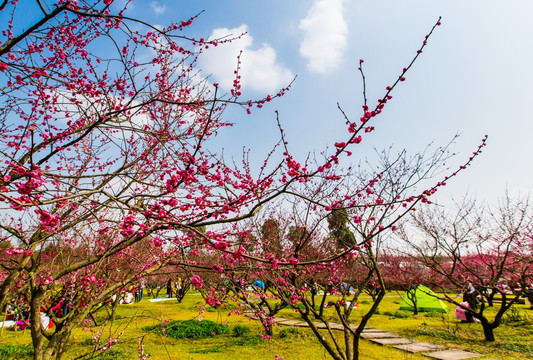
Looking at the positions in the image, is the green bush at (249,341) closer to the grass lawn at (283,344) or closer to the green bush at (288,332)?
the grass lawn at (283,344)

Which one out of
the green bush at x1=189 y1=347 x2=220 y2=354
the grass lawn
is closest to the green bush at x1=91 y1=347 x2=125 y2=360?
the grass lawn

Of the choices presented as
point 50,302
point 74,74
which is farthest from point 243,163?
point 50,302

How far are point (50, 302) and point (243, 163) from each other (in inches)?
203

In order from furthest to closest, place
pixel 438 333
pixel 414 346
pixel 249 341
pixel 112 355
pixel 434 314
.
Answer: pixel 434 314 → pixel 438 333 → pixel 249 341 → pixel 414 346 → pixel 112 355

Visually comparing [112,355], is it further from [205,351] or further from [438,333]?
[438,333]

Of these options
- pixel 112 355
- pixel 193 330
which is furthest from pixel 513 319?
pixel 112 355

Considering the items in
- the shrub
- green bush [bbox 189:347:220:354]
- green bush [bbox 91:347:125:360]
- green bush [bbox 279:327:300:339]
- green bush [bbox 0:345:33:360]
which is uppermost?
green bush [bbox 0:345:33:360]

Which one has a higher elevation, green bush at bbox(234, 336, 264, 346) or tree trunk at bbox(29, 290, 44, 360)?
tree trunk at bbox(29, 290, 44, 360)

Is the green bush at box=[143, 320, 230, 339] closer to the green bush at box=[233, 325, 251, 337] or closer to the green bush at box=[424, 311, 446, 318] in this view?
the green bush at box=[233, 325, 251, 337]

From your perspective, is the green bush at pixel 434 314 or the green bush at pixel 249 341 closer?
the green bush at pixel 249 341

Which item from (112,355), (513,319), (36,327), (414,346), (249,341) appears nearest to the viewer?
(36,327)

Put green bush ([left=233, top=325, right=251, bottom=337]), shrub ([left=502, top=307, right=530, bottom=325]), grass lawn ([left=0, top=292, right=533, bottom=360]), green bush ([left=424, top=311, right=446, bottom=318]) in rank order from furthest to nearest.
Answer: green bush ([left=424, top=311, right=446, bottom=318]), shrub ([left=502, top=307, right=530, bottom=325]), green bush ([left=233, top=325, right=251, bottom=337]), grass lawn ([left=0, top=292, right=533, bottom=360])

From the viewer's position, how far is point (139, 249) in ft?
24.7

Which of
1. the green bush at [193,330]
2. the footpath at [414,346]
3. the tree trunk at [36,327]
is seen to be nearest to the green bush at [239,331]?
the green bush at [193,330]
